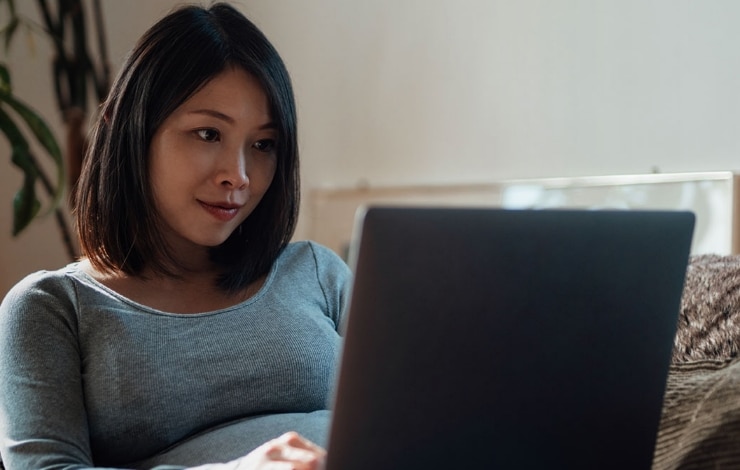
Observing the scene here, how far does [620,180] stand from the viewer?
1.78m

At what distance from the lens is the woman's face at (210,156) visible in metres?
1.17

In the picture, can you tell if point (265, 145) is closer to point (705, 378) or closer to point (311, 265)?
point (311, 265)

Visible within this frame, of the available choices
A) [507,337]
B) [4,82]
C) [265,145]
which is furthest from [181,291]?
[4,82]

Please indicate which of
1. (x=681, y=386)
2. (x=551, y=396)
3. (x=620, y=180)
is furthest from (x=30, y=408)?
(x=620, y=180)

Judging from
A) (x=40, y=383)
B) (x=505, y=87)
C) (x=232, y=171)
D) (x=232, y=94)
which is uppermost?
(x=505, y=87)

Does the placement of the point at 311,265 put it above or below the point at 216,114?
below

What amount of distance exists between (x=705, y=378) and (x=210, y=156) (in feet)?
2.19

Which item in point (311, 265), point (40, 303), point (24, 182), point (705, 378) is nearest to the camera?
point (705, 378)

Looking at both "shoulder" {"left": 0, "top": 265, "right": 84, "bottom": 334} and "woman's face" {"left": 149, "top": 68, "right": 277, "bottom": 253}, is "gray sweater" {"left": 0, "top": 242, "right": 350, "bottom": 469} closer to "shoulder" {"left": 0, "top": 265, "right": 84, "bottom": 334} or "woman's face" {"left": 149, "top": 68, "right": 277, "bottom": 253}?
"shoulder" {"left": 0, "top": 265, "right": 84, "bottom": 334}

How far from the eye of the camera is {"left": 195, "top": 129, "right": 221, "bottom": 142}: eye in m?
1.18

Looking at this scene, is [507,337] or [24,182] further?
[24,182]

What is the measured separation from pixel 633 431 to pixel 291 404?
0.49 m

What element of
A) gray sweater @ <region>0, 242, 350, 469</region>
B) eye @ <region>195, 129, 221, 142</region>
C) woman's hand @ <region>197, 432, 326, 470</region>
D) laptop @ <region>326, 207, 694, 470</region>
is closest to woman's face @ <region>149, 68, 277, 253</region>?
eye @ <region>195, 129, 221, 142</region>

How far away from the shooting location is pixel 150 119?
1.17 meters
